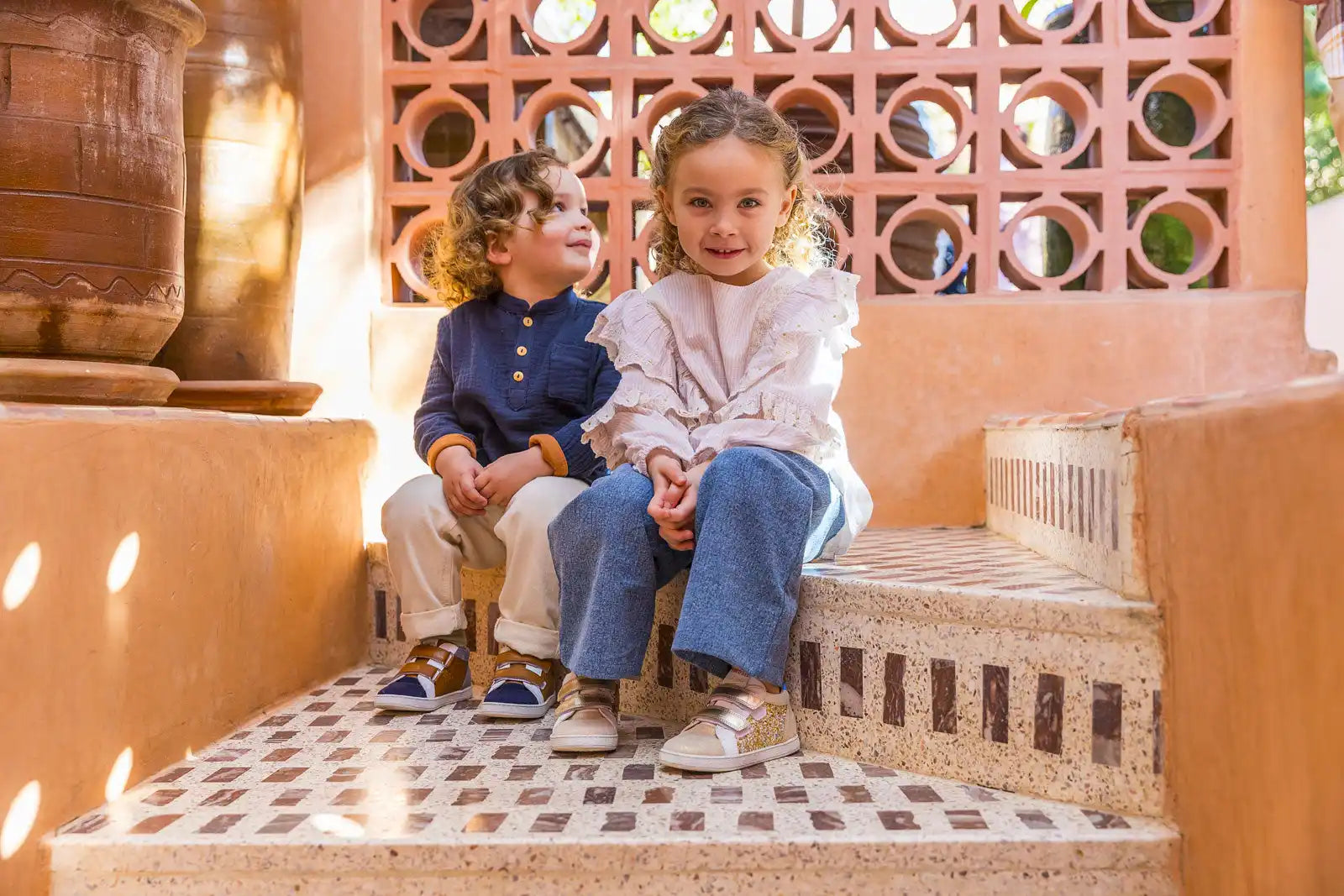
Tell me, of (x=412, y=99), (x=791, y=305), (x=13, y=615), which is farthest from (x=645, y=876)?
(x=412, y=99)

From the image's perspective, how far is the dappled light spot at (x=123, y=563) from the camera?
1603 millimetres

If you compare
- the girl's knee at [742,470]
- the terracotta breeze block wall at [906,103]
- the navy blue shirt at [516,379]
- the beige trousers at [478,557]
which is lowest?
the beige trousers at [478,557]

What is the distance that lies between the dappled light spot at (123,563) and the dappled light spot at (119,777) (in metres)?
0.25

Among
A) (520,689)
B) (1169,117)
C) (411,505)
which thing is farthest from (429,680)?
(1169,117)

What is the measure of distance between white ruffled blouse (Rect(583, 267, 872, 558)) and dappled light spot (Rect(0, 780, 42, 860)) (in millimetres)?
995

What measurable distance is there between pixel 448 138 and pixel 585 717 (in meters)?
2.04

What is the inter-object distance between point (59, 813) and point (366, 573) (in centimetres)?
105

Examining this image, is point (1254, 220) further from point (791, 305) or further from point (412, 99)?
point (412, 99)

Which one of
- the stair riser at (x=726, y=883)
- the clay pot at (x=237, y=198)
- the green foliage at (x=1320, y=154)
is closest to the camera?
the stair riser at (x=726, y=883)

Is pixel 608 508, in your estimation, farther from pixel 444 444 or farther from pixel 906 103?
pixel 906 103

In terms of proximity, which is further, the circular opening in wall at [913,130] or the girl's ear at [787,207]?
the circular opening in wall at [913,130]

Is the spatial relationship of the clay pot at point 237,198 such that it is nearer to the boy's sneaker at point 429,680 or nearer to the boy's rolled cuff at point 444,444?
the boy's rolled cuff at point 444,444

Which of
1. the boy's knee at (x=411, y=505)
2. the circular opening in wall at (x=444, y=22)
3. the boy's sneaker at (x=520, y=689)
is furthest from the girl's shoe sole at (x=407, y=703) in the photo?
the circular opening in wall at (x=444, y=22)

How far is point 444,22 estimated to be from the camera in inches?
121
